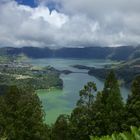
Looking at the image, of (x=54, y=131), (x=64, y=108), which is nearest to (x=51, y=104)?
(x=64, y=108)

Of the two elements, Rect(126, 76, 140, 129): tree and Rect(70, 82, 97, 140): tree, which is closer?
Rect(126, 76, 140, 129): tree

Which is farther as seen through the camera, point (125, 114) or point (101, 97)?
point (101, 97)

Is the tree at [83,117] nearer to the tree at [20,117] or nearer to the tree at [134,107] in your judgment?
the tree at [20,117]

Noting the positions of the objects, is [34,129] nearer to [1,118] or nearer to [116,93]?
[1,118]

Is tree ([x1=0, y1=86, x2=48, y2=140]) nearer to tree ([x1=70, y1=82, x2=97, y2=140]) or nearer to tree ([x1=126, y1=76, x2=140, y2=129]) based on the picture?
tree ([x1=70, y1=82, x2=97, y2=140])

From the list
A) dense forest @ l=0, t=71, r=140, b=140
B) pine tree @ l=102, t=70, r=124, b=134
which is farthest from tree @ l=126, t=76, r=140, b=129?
pine tree @ l=102, t=70, r=124, b=134

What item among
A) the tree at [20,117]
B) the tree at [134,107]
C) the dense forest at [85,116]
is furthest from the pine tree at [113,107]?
the tree at [20,117]

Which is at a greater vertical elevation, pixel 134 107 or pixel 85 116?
pixel 134 107

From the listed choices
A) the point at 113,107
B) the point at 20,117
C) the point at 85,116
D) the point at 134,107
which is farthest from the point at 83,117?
the point at 20,117

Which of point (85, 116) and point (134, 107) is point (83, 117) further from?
point (134, 107)
